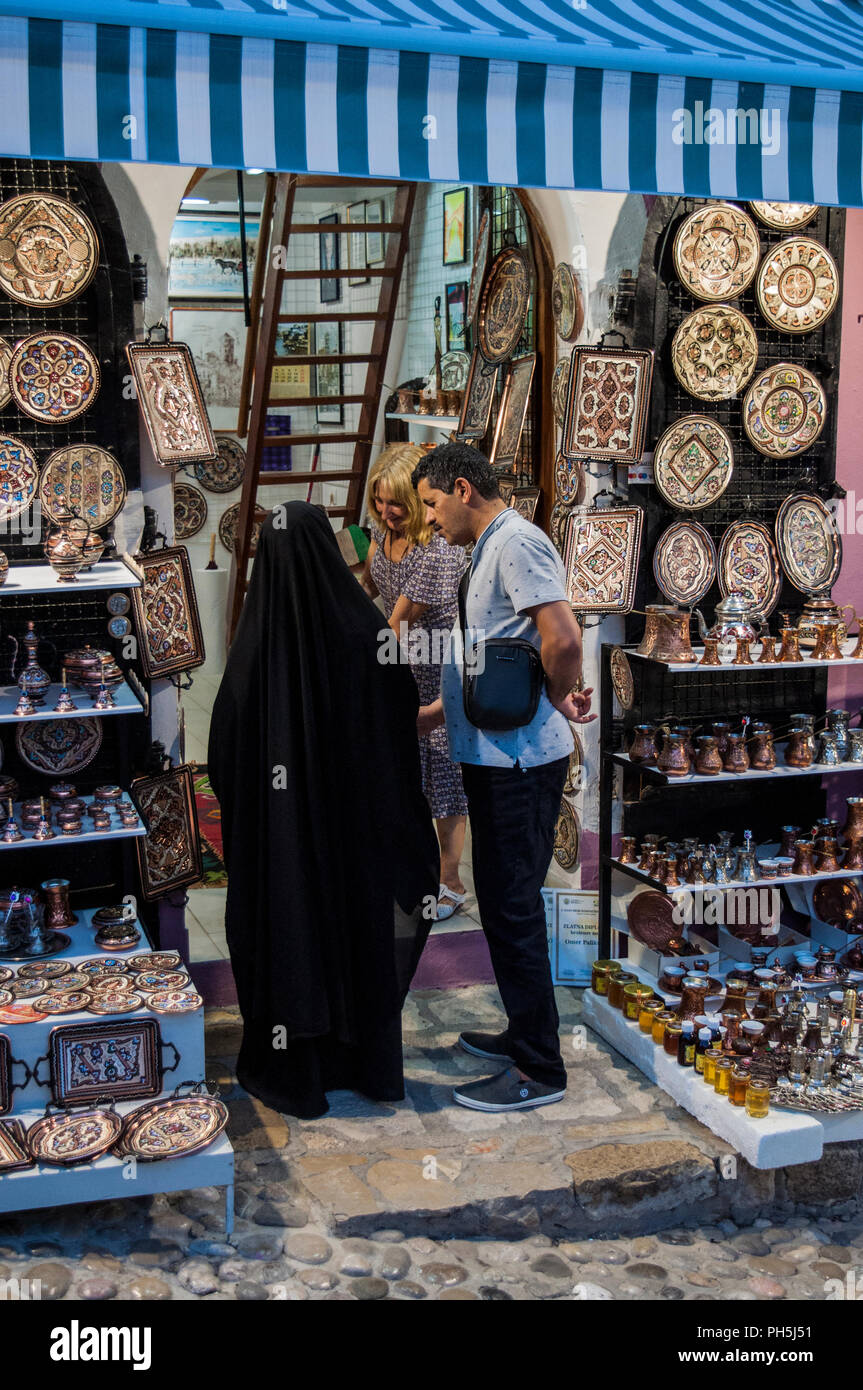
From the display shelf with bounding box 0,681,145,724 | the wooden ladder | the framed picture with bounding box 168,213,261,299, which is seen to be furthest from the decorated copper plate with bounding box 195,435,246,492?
the display shelf with bounding box 0,681,145,724

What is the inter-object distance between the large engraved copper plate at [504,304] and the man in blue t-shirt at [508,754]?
160 centimetres

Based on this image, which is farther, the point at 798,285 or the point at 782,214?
the point at 798,285

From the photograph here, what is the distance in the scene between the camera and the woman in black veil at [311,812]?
3.85m

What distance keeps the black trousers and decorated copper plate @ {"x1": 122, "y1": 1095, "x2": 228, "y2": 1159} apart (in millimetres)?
936

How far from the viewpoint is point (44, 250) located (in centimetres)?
410

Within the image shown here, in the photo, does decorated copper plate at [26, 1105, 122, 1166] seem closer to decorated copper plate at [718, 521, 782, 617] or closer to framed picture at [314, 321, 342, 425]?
decorated copper plate at [718, 521, 782, 617]

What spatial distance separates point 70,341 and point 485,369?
2.19 m

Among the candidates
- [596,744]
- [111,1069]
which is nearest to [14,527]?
[111,1069]

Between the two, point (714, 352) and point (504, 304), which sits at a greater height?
point (504, 304)

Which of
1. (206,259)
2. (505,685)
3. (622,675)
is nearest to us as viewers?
(505,685)

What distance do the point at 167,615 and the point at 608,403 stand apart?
5.45 ft

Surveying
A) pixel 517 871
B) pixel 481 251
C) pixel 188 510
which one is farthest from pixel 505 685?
pixel 188 510

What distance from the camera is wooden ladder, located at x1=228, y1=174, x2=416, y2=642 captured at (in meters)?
7.29

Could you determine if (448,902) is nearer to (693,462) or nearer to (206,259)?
(693,462)
